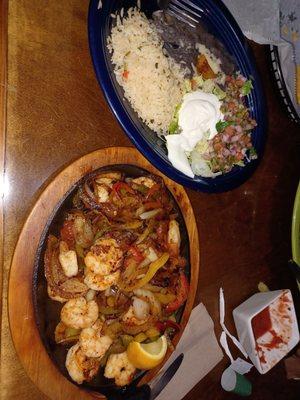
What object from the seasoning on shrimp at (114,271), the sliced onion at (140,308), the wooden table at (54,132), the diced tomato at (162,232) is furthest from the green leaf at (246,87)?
the sliced onion at (140,308)

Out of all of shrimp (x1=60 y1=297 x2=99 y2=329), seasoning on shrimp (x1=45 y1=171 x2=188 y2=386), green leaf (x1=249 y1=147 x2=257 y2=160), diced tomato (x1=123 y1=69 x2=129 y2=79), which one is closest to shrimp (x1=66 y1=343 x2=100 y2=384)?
seasoning on shrimp (x1=45 y1=171 x2=188 y2=386)

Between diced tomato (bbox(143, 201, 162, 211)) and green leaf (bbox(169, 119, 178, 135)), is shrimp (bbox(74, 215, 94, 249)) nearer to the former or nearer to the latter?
diced tomato (bbox(143, 201, 162, 211))

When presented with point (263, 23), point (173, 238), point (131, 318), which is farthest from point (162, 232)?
point (263, 23)

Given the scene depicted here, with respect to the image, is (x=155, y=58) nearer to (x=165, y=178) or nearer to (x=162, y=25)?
(x=162, y=25)

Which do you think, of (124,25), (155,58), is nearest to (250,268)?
(155,58)

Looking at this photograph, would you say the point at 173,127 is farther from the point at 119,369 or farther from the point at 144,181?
the point at 119,369
